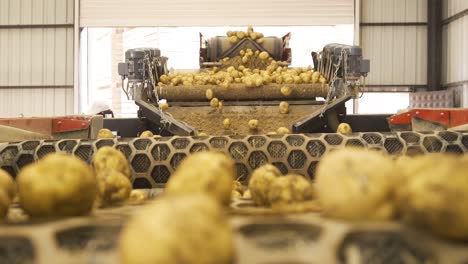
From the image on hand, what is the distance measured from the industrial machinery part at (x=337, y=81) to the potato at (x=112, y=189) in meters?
2.80

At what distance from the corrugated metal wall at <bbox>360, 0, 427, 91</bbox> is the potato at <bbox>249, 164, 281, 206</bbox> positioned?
11234 millimetres

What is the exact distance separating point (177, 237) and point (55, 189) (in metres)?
0.37

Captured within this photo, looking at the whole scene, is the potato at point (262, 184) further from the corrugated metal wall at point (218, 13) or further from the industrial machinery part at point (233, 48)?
the corrugated metal wall at point (218, 13)

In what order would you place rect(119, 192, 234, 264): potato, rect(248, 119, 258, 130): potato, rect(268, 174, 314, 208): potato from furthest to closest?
rect(248, 119, 258, 130): potato < rect(268, 174, 314, 208): potato < rect(119, 192, 234, 264): potato

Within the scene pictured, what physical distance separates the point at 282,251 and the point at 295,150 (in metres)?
1.09

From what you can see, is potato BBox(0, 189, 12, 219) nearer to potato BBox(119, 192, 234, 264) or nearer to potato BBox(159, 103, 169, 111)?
potato BBox(119, 192, 234, 264)

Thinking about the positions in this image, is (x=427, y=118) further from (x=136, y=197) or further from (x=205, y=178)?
(x=205, y=178)

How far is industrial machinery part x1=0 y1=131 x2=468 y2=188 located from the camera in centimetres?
175

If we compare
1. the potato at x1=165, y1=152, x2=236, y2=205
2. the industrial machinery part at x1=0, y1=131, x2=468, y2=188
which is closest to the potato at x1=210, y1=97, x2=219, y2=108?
the industrial machinery part at x1=0, y1=131, x2=468, y2=188

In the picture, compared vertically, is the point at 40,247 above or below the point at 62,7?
below

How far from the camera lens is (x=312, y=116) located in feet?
13.2

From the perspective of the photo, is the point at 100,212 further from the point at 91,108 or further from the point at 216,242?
the point at 91,108

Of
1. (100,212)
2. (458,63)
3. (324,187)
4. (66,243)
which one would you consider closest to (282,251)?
(324,187)

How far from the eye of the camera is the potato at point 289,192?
3.31ft
